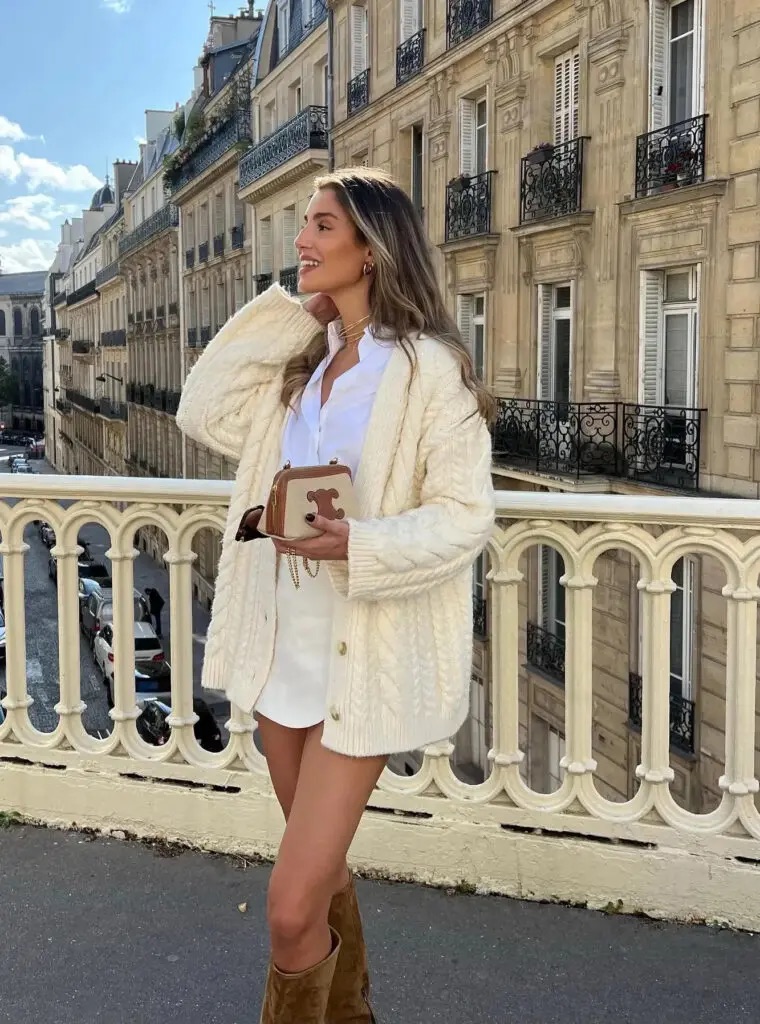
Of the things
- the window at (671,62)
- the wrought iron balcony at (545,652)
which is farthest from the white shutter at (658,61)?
the wrought iron balcony at (545,652)

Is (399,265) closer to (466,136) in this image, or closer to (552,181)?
(552,181)

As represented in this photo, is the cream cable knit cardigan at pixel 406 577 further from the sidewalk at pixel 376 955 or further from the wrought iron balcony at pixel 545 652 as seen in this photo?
the wrought iron balcony at pixel 545 652

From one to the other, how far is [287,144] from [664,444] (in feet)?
55.9

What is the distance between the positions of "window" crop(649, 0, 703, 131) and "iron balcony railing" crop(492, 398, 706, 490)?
4.01 metres

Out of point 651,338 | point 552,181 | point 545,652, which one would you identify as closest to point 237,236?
point 552,181

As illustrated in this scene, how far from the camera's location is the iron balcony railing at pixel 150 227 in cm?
4312

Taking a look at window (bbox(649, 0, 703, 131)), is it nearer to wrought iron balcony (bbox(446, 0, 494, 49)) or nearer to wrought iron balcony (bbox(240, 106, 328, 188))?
wrought iron balcony (bbox(446, 0, 494, 49))

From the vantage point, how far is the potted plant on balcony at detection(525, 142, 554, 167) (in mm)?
17344

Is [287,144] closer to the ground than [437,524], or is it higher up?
higher up

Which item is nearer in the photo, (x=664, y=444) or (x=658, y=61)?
(x=658, y=61)

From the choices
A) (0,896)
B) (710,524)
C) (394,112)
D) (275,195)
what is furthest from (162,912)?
(275,195)

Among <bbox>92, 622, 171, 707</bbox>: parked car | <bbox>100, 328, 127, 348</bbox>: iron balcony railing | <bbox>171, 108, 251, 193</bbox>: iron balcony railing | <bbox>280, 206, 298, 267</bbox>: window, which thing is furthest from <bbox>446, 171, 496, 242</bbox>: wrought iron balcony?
<bbox>100, 328, 127, 348</bbox>: iron balcony railing

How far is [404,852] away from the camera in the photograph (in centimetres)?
296

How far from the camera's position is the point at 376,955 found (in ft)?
8.37
